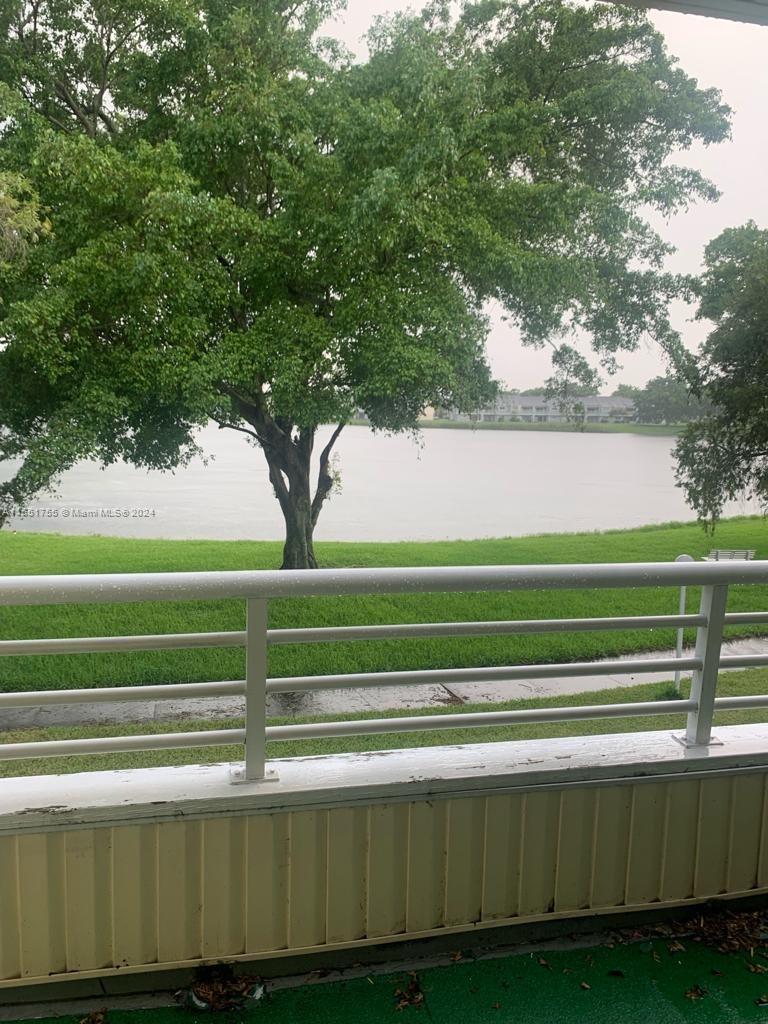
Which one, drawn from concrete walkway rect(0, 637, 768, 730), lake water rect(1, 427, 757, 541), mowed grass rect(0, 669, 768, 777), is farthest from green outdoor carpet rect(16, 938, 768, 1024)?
lake water rect(1, 427, 757, 541)

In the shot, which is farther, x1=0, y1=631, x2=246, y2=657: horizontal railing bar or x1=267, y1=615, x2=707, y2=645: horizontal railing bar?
x1=267, y1=615, x2=707, y2=645: horizontal railing bar

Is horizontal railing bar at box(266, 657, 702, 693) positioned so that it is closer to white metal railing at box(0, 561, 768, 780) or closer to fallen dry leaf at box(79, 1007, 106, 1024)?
white metal railing at box(0, 561, 768, 780)

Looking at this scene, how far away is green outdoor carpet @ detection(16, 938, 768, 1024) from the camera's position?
1.18 meters

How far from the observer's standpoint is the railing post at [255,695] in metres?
1.15

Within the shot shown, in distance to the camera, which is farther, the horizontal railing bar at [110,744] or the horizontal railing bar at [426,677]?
the horizontal railing bar at [426,677]

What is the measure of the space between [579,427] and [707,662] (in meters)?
2.75

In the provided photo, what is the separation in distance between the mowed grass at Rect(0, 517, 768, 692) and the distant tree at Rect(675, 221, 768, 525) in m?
0.20

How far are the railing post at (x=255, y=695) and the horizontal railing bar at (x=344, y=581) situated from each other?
39 millimetres

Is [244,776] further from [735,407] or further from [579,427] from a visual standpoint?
[735,407]

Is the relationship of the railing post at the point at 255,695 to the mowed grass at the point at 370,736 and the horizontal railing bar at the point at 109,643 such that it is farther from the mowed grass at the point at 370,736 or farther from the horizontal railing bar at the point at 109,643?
the mowed grass at the point at 370,736

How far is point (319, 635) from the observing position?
46.6 inches

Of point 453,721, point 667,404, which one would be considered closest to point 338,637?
point 453,721

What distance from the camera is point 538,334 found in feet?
14.3

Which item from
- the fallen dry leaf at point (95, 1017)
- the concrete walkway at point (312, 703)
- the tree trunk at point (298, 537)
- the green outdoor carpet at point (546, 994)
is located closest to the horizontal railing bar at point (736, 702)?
the green outdoor carpet at point (546, 994)
